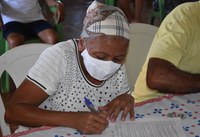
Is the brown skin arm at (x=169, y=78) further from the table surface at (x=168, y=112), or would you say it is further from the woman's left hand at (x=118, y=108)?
the woman's left hand at (x=118, y=108)

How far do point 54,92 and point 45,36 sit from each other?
1510 millimetres

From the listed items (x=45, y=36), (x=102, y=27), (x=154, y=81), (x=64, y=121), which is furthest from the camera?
(x=45, y=36)

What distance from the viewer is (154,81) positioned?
155 cm

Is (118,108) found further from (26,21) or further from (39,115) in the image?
(26,21)

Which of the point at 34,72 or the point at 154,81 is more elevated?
the point at 34,72

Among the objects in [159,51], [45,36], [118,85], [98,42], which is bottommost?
[45,36]

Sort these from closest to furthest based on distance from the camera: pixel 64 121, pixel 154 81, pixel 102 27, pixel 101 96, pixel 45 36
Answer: pixel 64 121, pixel 102 27, pixel 101 96, pixel 154 81, pixel 45 36

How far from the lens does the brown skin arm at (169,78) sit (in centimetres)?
149

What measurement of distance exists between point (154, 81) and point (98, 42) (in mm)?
386

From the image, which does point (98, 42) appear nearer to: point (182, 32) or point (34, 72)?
point (34, 72)

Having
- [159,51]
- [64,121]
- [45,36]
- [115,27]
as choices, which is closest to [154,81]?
[159,51]

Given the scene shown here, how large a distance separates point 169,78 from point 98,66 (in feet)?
1.17

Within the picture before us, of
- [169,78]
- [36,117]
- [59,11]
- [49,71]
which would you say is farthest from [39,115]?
[59,11]

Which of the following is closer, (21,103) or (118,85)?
(21,103)
